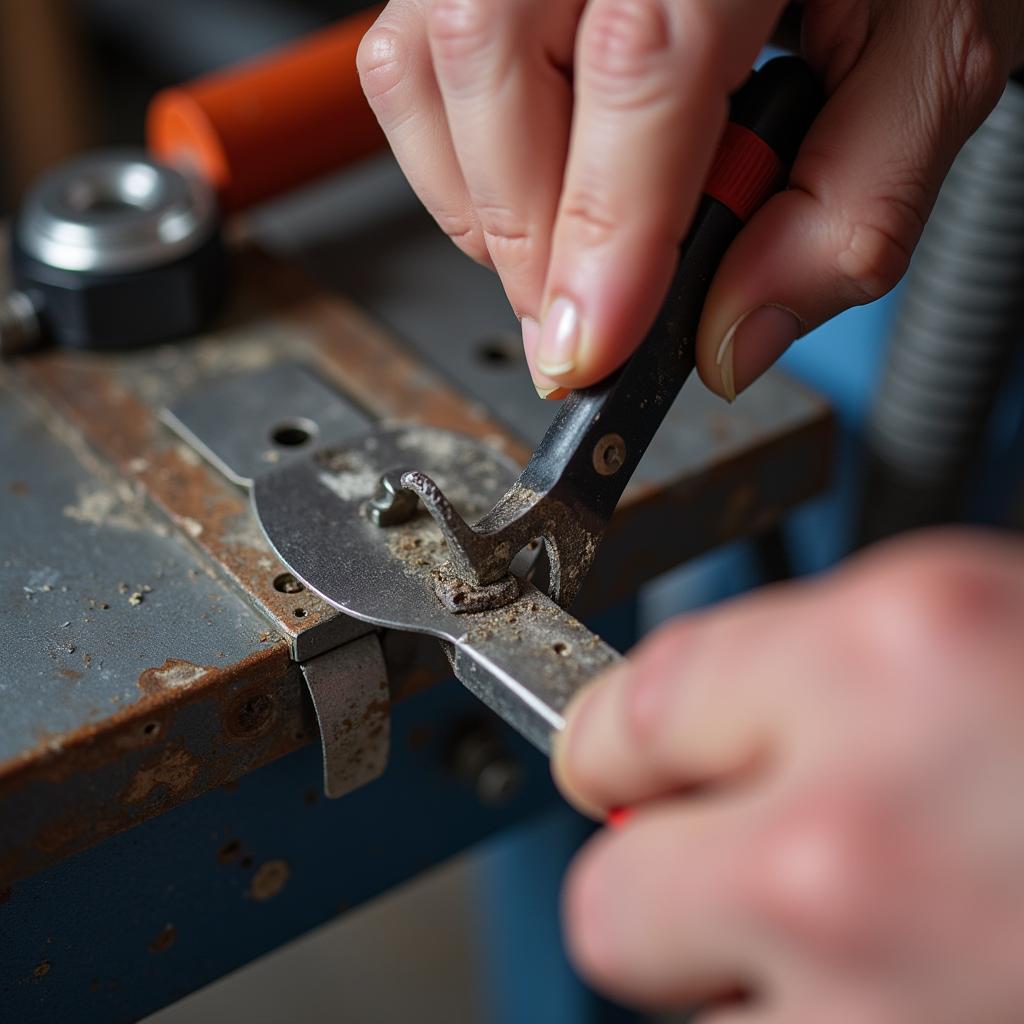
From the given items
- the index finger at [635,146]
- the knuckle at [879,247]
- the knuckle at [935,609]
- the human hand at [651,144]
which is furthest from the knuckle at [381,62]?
the knuckle at [935,609]

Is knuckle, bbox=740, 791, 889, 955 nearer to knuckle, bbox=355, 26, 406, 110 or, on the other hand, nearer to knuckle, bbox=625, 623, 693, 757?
knuckle, bbox=625, 623, 693, 757

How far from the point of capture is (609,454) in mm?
536

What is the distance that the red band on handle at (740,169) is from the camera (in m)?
0.54

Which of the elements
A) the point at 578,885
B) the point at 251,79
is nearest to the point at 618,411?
the point at 578,885

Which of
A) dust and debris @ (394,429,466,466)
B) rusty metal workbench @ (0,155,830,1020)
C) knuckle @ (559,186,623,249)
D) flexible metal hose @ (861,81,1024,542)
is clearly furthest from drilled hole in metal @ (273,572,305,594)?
flexible metal hose @ (861,81,1024,542)

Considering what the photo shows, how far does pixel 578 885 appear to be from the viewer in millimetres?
373

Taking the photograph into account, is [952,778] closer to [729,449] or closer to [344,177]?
[729,449]

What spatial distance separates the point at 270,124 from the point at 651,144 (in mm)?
472

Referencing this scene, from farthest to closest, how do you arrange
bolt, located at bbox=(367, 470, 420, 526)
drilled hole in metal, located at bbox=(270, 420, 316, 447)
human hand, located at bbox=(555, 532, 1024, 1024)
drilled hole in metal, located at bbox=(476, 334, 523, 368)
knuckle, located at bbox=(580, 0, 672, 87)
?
drilled hole in metal, located at bbox=(476, 334, 523, 368) < drilled hole in metal, located at bbox=(270, 420, 316, 447) < bolt, located at bbox=(367, 470, 420, 526) < knuckle, located at bbox=(580, 0, 672, 87) < human hand, located at bbox=(555, 532, 1024, 1024)

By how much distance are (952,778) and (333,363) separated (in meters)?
0.53

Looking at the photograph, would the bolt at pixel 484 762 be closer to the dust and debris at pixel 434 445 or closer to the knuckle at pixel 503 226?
the dust and debris at pixel 434 445

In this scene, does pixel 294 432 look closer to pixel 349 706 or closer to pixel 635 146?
pixel 349 706

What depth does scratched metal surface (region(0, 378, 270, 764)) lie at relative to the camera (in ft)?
1.69

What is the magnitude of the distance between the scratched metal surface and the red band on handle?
0.94ft
